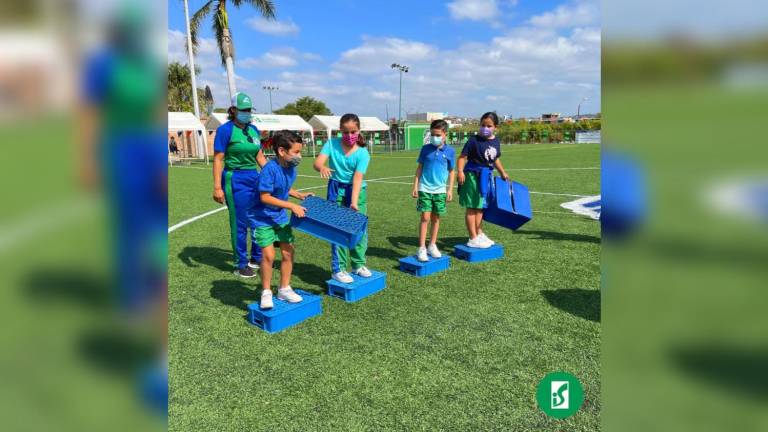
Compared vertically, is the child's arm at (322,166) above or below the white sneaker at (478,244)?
above

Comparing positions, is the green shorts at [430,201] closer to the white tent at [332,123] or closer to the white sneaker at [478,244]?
the white sneaker at [478,244]

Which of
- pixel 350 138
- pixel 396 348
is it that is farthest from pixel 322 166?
pixel 396 348

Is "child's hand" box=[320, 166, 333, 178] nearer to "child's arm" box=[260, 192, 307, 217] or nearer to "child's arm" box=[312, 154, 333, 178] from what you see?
"child's arm" box=[312, 154, 333, 178]

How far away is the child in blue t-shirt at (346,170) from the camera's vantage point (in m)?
4.86

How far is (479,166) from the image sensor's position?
622 centimetres

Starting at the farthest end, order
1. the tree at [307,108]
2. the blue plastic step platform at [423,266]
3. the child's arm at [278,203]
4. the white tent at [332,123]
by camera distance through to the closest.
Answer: the tree at [307,108], the white tent at [332,123], the blue plastic step platform at [423,266], the child's arm at [278,203]

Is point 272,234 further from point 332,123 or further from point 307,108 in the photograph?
point 307,108

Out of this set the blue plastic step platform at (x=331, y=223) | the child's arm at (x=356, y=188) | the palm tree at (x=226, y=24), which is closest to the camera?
the blue plastic step platform at (x=331, y=223)

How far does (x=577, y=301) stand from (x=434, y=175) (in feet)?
7.37

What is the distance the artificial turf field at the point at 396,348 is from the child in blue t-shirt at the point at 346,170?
507mm
